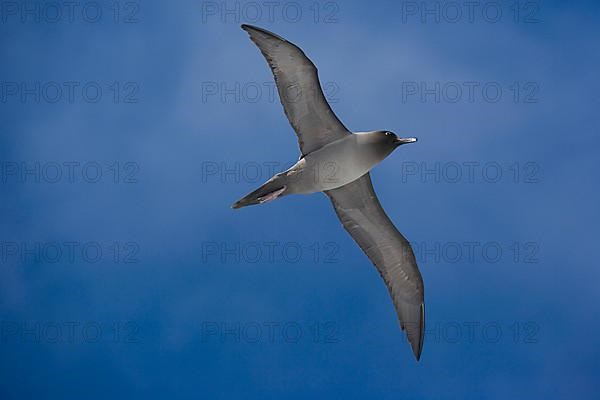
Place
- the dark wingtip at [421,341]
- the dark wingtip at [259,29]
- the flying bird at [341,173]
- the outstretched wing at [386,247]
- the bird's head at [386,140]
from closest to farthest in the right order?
1. the dark wingtip at [259,29]
2. the flying bird at [341,173]
3. the bird's head at [386,140]
4. the dark wingtip at [421,341]
5. the outstretched wing at [386,247]

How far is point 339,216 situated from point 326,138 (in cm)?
118

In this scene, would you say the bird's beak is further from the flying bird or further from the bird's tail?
the bird's tail

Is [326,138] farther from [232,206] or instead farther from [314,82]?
[232,206]

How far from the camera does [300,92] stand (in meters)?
9.14

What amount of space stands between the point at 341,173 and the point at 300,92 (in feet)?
3.56

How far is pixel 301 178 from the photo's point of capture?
9.30 metres

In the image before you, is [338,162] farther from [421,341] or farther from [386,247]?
[421,341]

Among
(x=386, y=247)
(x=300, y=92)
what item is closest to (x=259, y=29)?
(x=300, y=92)

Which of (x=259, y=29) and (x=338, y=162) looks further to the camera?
(x=338, y=162)

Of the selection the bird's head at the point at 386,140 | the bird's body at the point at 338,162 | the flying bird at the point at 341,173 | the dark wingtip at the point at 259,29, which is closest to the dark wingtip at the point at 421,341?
the flying bird at the point at 341,173

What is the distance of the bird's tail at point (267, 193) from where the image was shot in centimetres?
897

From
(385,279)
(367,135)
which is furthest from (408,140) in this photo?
(385,279)

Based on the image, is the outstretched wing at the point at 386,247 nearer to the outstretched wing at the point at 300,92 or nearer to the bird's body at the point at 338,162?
the bird's body at the point at 338,162

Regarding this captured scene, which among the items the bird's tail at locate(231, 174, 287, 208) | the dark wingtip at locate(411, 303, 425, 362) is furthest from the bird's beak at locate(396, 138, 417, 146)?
the dark wingtip at locate(411, 303, 425, 362)
